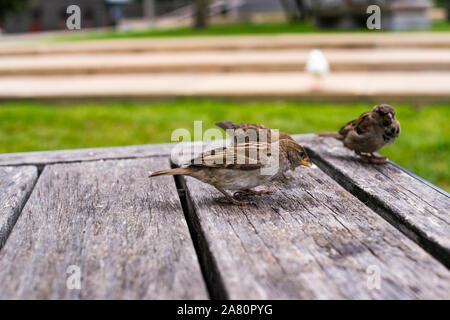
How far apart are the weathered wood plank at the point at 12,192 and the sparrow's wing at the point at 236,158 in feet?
1.90

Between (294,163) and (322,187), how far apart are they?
128mm

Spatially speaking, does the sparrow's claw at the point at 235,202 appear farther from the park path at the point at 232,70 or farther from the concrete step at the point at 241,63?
the concrete step at the point at 241,63

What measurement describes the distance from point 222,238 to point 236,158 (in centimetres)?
42

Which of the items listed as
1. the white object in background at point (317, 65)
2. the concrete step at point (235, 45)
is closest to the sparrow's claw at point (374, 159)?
the white object in background at point (317, 65)

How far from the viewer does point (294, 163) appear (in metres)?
1.76

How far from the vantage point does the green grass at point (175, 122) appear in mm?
4680

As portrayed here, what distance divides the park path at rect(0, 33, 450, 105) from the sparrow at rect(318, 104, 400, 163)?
436 centimetres

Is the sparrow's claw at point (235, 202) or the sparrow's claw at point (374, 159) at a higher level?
the sparrow's claw at point (374, 159)

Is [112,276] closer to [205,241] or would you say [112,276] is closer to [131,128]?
[205,241]

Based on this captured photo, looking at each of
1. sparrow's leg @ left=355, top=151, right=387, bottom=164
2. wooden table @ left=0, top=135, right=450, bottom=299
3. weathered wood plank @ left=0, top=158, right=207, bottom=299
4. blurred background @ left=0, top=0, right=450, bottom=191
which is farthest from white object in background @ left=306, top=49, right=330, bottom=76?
weathered wood plank @ left=0, top=158, right=207, bottom=299

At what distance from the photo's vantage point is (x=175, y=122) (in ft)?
19.0

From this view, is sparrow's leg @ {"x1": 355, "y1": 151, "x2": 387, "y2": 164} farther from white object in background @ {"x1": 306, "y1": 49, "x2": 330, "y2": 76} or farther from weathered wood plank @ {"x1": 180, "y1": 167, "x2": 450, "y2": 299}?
white object in background @ {"x1": 306, "y1": 49, "x2": 330, "y2": 76}

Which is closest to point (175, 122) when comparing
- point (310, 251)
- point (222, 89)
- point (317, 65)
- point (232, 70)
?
point (222, 89)
